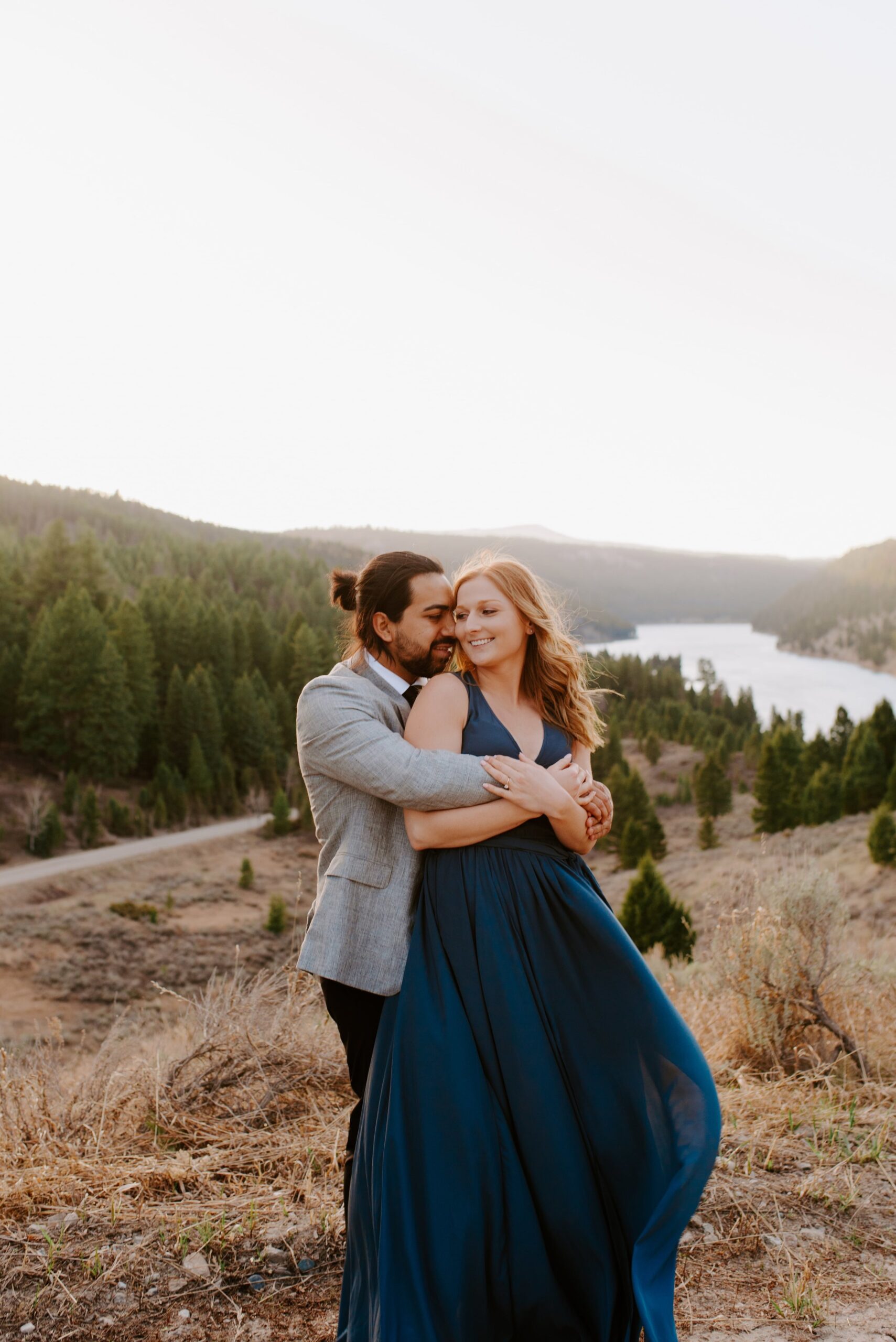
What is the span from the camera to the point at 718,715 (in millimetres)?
73750

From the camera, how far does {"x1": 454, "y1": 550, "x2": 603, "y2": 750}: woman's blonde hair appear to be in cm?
289

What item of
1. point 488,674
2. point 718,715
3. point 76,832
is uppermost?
point 488,674

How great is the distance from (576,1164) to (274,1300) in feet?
3.72

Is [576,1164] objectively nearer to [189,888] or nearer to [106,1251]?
[106,1251]

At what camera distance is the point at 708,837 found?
127ft

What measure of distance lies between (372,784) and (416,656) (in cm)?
51

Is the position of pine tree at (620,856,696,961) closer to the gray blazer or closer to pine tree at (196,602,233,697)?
the gray blazer

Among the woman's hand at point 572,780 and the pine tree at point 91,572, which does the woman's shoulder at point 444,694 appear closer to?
the woman's hand at point 572,780

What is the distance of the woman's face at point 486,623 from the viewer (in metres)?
2.83

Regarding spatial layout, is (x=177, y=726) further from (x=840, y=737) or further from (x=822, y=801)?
(x=840, y=737)

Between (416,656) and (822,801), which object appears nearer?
(416,656)

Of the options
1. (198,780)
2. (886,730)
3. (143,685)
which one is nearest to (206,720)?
(143,685)

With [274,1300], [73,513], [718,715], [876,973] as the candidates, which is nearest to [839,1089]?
[876,973]

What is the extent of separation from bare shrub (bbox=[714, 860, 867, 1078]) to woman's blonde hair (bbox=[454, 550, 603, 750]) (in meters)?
2.41
